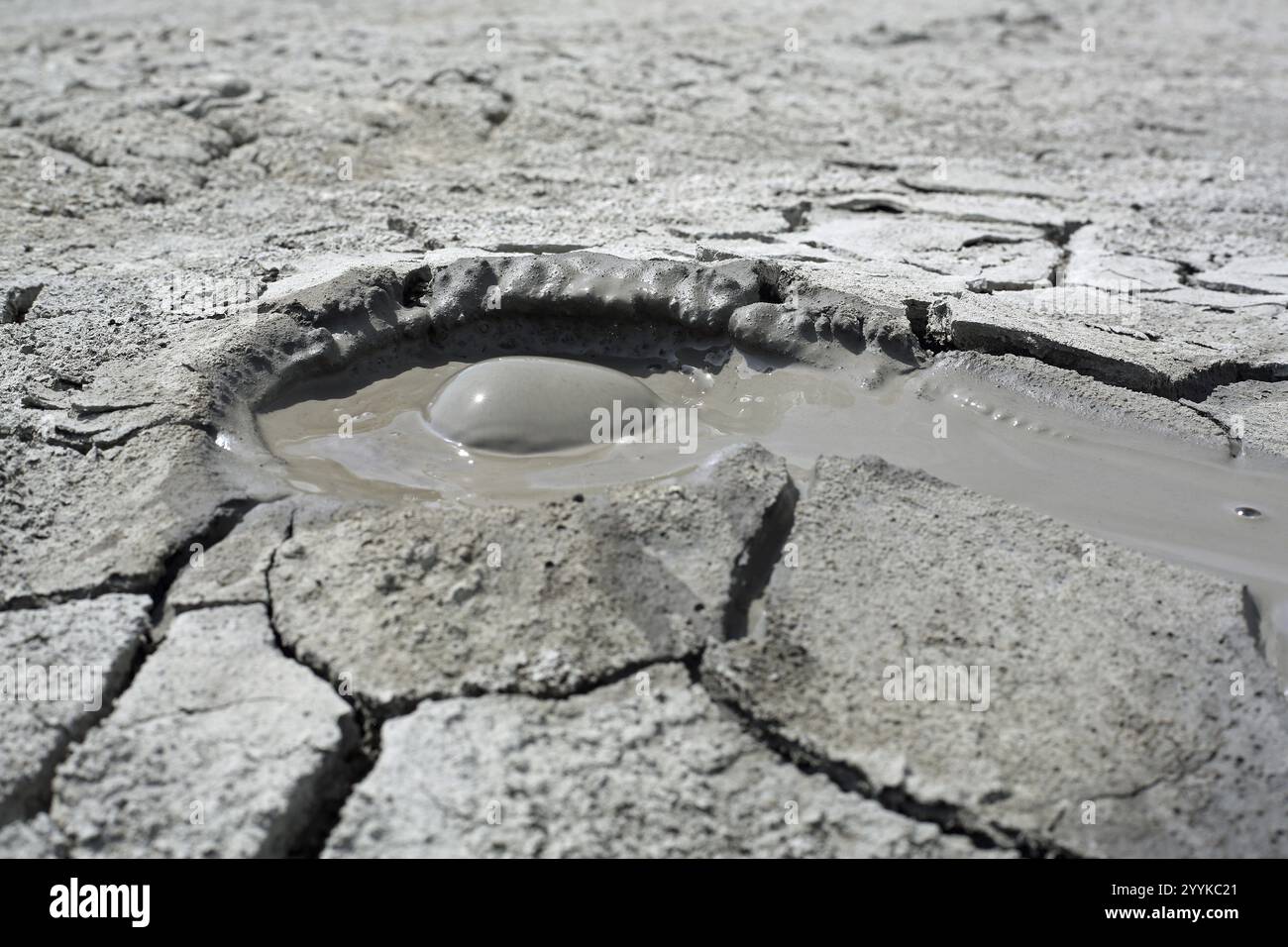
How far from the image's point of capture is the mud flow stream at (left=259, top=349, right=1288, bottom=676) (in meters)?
2.45

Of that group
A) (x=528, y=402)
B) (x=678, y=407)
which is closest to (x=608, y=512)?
(x=528, y=402)

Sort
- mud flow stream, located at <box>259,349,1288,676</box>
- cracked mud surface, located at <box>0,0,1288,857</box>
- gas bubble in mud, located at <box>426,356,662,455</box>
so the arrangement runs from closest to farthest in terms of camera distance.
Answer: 1. cracked mud surface, located at <box>0,0,1288,857</box>
2. mud flow stream, located at <box>259,349,1288,676</box>
3. gas bubble in mud, located at <box>426,356,662,455</box>

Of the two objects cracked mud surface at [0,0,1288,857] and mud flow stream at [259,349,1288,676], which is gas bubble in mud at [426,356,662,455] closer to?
mud flow stream at [259,349,1288,676]

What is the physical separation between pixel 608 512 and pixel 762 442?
1.83 feet

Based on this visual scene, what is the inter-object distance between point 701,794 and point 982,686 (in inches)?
20.3

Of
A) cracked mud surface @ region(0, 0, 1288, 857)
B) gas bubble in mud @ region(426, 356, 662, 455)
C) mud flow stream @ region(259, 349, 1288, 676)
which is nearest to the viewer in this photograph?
cracked mud surface @ region(0, 0, 1288, 857)

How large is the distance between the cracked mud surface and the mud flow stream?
0.08 m

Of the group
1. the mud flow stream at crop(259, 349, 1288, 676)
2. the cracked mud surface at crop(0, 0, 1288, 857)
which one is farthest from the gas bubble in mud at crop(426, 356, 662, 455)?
the cracked mud surface at crop(0, 0, 1288, 857)

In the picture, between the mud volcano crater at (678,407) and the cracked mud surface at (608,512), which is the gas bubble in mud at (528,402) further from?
the cracked mud surface at (608,512)
